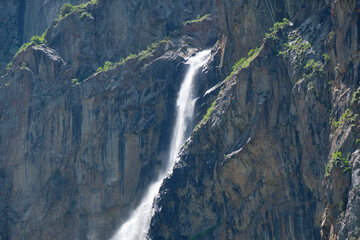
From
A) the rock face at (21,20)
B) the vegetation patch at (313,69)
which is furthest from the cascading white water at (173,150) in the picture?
the rock face at (21,20)

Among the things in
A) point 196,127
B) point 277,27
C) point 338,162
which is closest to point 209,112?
point 196,127

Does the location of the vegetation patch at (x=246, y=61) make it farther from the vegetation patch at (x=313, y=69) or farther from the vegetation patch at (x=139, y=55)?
the vegetation patch at (x=139, y=55)

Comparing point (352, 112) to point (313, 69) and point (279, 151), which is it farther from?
point (279, 151)

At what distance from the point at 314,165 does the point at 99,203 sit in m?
28.7

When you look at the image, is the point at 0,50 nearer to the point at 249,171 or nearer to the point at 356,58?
the point at 249,171

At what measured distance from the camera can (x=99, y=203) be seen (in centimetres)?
7475

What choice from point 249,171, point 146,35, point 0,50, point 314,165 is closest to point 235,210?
point 249,171

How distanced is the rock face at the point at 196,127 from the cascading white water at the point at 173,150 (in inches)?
48.4

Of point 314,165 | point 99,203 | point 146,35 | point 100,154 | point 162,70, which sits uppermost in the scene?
point 146,35

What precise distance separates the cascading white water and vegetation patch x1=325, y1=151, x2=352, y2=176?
2120cm

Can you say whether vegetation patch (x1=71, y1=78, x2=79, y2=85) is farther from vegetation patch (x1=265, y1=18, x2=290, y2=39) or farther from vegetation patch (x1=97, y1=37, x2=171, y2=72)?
vegetation patch (x1=265, y1=18, x2=290, y2=39)

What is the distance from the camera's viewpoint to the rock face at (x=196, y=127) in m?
52.1

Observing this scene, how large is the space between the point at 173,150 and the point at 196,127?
6.77 metres

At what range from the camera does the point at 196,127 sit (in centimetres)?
6462
